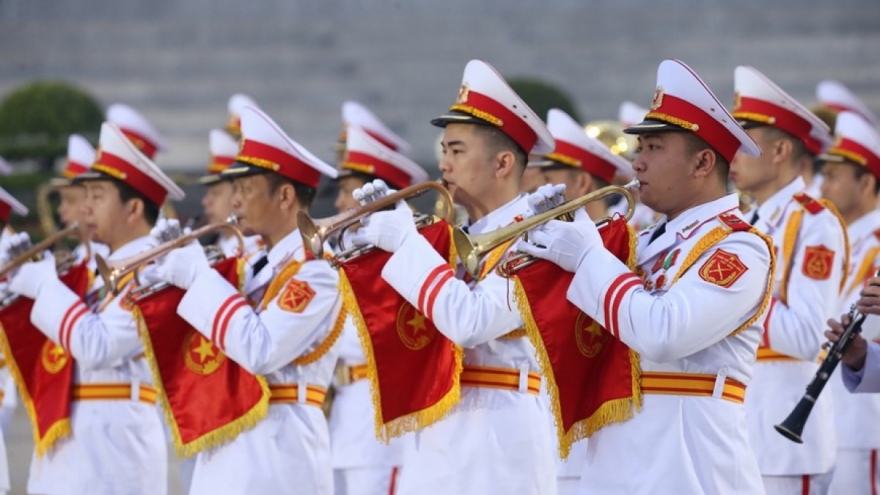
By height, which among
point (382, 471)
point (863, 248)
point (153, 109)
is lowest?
point (382, 471)

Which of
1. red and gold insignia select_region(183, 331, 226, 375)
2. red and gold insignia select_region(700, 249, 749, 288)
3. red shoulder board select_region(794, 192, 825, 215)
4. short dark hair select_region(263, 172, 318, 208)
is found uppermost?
short dark hair select_region(263, 172, 318, 208)

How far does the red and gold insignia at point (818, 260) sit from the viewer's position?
7.31 meters

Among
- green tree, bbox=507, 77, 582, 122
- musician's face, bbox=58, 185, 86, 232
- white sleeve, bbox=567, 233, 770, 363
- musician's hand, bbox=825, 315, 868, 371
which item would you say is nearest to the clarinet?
musician's hand, bbox=825, 315, 868, 371

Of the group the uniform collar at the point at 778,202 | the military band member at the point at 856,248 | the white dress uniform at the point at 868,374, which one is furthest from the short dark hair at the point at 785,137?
the white dress uniform at the point at 868,374

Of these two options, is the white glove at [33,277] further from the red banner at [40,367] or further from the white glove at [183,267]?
the white glove at [183,267]

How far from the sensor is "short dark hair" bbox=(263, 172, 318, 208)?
7035mm

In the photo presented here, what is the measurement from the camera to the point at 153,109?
2173 centimetres

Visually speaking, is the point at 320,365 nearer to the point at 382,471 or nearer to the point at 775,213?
the point at 382,471

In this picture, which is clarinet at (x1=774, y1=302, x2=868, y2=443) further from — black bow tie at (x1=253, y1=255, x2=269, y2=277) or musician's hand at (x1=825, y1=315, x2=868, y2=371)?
black bow tie at (x1=253, y1=255, x2=269, y2=277)

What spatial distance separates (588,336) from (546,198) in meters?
0.47

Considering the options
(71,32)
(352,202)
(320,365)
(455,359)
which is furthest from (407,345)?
(71,32)

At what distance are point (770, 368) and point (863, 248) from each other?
1.30 metres

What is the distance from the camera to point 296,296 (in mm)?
6602

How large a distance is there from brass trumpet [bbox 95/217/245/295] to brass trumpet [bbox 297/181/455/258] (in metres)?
0.79
